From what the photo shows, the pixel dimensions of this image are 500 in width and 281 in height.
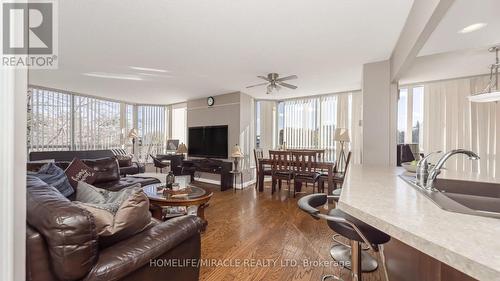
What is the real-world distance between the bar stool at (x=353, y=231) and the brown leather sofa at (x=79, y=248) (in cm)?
90

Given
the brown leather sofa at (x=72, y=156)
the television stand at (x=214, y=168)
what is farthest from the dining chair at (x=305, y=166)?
the brown leather sofa at (x=72, y=156)

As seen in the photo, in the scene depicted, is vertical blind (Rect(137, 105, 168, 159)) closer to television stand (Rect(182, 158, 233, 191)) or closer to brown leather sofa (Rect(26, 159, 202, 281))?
television stand (Rect(182, 158, 233, 191))

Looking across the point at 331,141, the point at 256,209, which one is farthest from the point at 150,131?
the point at 331,141

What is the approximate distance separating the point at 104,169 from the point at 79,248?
2957mm

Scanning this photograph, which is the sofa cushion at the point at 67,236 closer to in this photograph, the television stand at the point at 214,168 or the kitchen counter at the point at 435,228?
the kitchen counter at the point at 435,228

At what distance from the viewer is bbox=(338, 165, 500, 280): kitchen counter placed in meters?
0.52

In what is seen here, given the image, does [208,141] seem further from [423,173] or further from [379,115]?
[423,173]

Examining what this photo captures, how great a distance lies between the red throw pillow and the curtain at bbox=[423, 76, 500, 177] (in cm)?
592

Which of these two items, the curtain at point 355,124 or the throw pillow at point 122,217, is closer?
the throw pillow at point 122,217

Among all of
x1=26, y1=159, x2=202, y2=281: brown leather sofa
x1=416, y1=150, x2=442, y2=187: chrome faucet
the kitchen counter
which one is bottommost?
x1=26, y1=159, x2=202, y2=281: brown leather sofa

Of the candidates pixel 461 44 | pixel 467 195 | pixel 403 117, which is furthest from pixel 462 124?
pixel 467 195

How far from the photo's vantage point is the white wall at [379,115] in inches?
119

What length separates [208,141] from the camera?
19.4ft

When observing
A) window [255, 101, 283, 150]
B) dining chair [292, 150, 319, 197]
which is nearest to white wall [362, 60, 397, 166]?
dining chair [292, 150, 319, 197]
